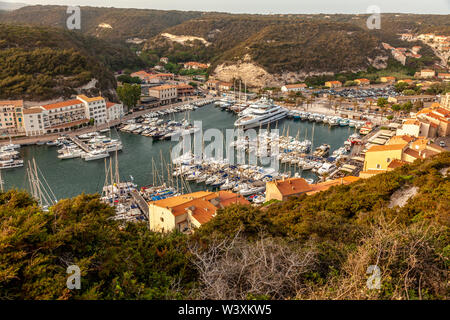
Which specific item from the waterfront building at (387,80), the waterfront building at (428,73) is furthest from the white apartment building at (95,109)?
the waterfront building at (428,73)

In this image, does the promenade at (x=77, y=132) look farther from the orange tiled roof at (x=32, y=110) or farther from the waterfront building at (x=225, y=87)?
the waterfront building at (x=225, y=87)

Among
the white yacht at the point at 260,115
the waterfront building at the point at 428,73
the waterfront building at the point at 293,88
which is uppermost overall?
the waterfront building at the point at 428,73

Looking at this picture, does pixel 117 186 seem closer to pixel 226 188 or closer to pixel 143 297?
pixel 226 188

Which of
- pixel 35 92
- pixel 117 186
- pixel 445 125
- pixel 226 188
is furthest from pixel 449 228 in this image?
pixel 35 92

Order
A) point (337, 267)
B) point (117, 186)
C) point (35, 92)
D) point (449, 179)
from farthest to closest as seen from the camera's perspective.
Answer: point (35, 92)
point (117, 186)
point (449, 179)
point (337, 267)

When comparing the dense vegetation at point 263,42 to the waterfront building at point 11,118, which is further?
the dense vegetation at point 263,42

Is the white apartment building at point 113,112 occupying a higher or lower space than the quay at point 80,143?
higher

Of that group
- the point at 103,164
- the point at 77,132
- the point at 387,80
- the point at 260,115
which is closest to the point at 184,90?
the point at 260,115
